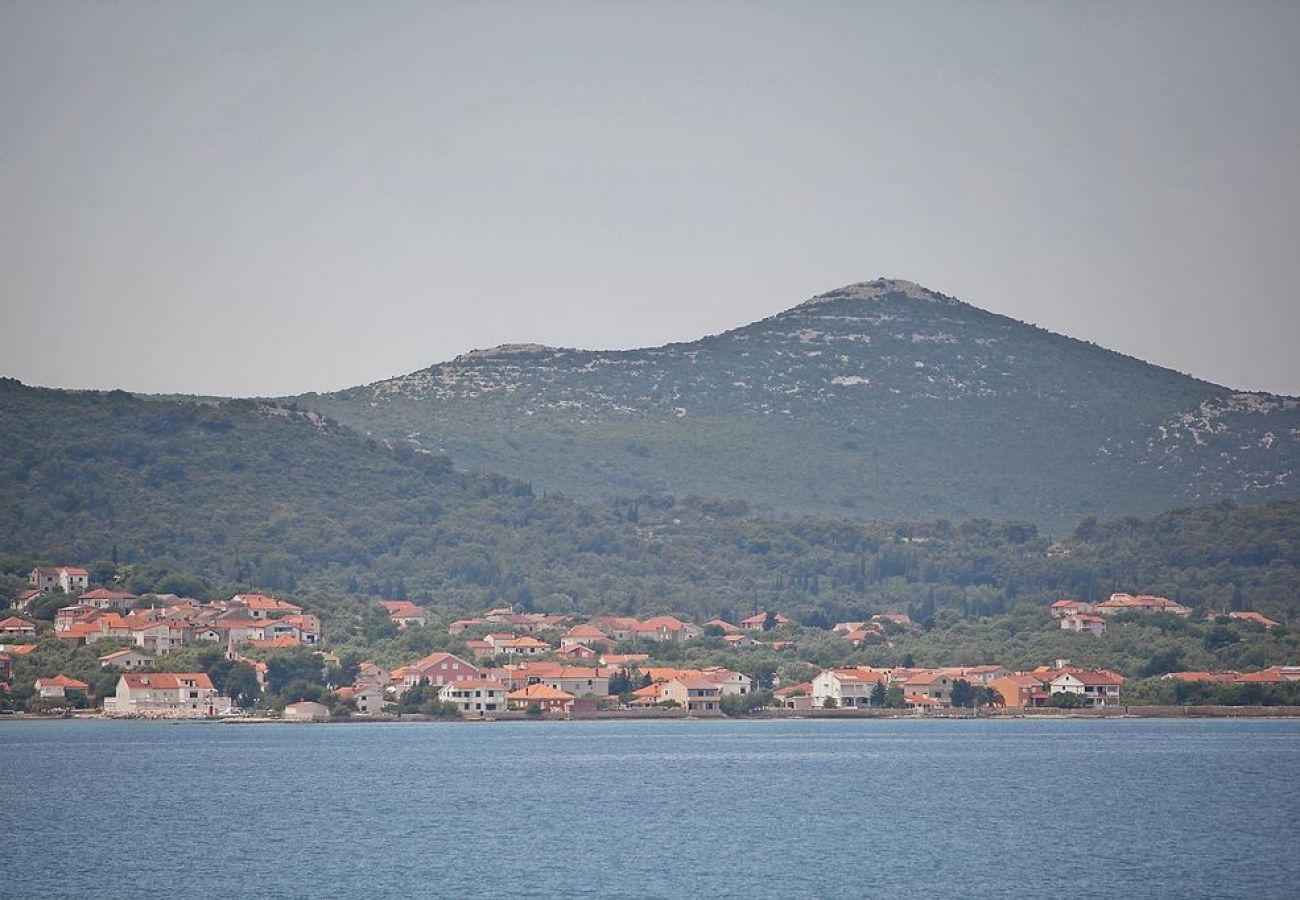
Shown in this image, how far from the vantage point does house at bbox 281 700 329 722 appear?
104000 mm

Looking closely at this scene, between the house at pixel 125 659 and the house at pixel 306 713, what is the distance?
8.82 m

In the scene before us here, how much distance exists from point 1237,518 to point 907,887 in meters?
131

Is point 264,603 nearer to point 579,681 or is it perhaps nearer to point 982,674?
point 579,681

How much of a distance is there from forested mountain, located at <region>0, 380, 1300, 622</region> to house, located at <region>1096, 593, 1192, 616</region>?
8.52 metres

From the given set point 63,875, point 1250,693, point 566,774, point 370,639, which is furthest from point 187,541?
point 63,875

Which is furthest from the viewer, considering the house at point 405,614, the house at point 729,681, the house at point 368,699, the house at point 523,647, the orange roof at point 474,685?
the house at point 405,614

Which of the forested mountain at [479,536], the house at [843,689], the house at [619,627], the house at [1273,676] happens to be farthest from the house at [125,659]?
the house at [1273,676]

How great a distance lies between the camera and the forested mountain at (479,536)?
156500 millimetres

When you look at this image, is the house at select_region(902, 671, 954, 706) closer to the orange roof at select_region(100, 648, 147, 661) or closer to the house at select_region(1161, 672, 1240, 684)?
the house at select_region(1161, 672, 1240, 684)

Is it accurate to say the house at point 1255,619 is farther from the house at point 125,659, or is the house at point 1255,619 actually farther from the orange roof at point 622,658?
the orange roof at point 622,658

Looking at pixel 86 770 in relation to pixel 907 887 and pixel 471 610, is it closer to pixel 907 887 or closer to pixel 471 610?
pixel 907 887

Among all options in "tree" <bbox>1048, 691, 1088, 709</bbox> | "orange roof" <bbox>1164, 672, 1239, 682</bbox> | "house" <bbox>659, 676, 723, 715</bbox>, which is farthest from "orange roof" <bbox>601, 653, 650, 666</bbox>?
"orange roof" <bbox>1164, 672, 1239, 682</bbox>

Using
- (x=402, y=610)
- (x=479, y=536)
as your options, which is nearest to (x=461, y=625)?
(x=402, y=610)

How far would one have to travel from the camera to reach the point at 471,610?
152500 mm
